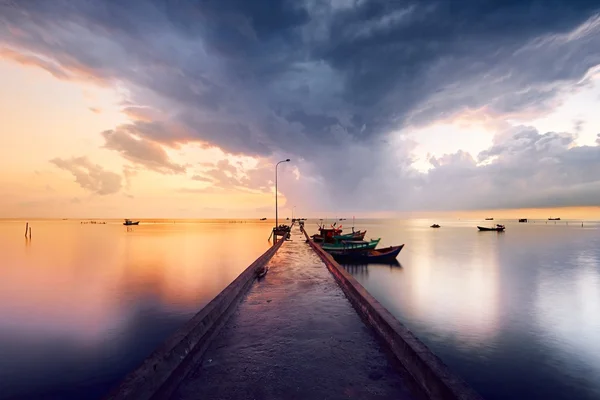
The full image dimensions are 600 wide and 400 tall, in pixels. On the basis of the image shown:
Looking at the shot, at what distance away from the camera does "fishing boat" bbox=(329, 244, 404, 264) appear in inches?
1259

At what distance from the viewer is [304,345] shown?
702cm

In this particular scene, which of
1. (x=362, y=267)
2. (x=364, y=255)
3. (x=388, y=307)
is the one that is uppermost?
(x=364, y=255)

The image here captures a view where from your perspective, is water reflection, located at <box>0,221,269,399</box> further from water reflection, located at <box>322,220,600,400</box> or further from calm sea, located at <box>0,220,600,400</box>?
water reflection, located at <box>322,220,600,400</box>

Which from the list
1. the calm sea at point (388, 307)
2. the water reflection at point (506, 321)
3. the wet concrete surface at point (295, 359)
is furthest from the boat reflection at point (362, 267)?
the wet concrete surface at point (295, 359)

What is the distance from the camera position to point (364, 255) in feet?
106

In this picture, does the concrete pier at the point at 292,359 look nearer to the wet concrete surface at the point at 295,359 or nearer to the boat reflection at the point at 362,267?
the wet concrete surface at the point at 295,359

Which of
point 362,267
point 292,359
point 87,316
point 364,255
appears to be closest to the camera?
point 292,359

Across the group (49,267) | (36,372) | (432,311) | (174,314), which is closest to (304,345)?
(36,372)

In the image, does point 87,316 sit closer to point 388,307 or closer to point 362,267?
point 388,307

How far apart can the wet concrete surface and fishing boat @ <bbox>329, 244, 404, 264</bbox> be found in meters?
21.5

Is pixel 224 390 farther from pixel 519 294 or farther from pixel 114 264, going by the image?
pixel 114 264

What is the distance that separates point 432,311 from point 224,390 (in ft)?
52.1

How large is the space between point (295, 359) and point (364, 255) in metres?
26.9

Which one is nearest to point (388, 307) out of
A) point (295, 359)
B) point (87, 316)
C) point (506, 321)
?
point (506, 321)
